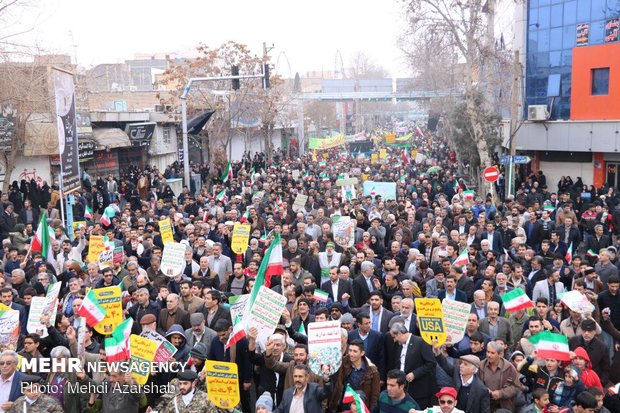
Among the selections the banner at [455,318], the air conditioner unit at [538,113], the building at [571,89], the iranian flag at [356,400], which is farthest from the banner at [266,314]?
the air conditioner unit at [538,113]

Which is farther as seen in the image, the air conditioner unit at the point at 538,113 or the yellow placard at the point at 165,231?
the air conditioner unit at the point at 538,113

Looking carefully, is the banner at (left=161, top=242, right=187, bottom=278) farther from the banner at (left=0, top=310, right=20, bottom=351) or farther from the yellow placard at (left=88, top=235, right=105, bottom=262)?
the banner at (left=0, top=310, right=20, bottom=351)

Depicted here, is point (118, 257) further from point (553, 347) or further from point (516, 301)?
point (553, 347)

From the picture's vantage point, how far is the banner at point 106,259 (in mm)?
12507

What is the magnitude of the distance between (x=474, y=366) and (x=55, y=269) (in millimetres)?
8828

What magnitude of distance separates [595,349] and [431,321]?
200 centimetres

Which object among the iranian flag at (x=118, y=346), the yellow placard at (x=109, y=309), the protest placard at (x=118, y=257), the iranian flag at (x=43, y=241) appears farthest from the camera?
the iranian flag at (x=43, y=241)

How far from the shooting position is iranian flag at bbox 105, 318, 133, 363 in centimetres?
766

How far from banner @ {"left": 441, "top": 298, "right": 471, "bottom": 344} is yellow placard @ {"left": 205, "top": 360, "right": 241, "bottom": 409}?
255 centimetres

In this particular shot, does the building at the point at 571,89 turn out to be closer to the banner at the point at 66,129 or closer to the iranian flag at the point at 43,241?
the banner at the point at 66,129

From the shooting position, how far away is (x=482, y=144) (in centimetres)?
2942

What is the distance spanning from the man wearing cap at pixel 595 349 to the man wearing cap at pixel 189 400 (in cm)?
413

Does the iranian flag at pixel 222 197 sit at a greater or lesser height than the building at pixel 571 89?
lesser

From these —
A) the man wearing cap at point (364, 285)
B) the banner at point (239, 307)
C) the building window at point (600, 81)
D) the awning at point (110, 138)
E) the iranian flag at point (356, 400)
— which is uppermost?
the building window at point (600, 81)
